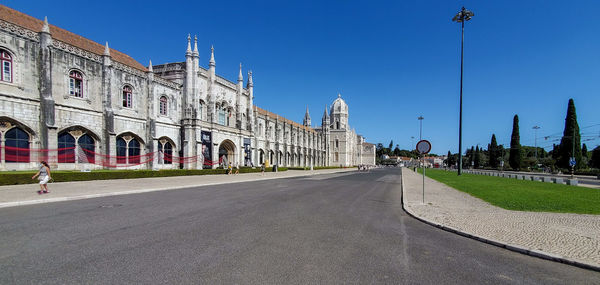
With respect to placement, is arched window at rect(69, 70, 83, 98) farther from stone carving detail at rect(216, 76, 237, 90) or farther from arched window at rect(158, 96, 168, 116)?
stone carving detail at rect(216, 76, 237, 90)

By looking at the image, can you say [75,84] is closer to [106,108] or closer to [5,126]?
[106,108]

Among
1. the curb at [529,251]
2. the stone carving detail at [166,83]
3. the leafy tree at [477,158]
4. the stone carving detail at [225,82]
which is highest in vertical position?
the stone carving detail at [225,82]

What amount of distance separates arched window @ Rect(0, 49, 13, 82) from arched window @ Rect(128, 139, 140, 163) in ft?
29.7

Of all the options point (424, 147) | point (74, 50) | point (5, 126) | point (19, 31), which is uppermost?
point (19, 31)

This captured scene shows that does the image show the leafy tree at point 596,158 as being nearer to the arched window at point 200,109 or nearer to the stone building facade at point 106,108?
the stone building facade at point 106,108

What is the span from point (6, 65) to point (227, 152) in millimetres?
22515

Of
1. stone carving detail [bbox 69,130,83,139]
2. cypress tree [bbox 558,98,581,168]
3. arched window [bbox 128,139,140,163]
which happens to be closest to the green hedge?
stone carving detail [bbox 69,130,83,139]

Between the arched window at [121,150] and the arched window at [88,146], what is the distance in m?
2.01

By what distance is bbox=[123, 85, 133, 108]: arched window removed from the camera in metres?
24.2

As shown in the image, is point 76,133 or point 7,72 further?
point 76,133

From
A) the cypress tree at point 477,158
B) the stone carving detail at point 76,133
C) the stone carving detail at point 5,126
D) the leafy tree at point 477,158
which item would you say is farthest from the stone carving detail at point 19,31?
the cypress tree at point 477,158

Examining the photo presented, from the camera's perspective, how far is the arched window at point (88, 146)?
2056 cm

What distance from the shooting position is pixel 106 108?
72.3 ft

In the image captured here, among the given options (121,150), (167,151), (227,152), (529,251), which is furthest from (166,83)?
(529,251)
